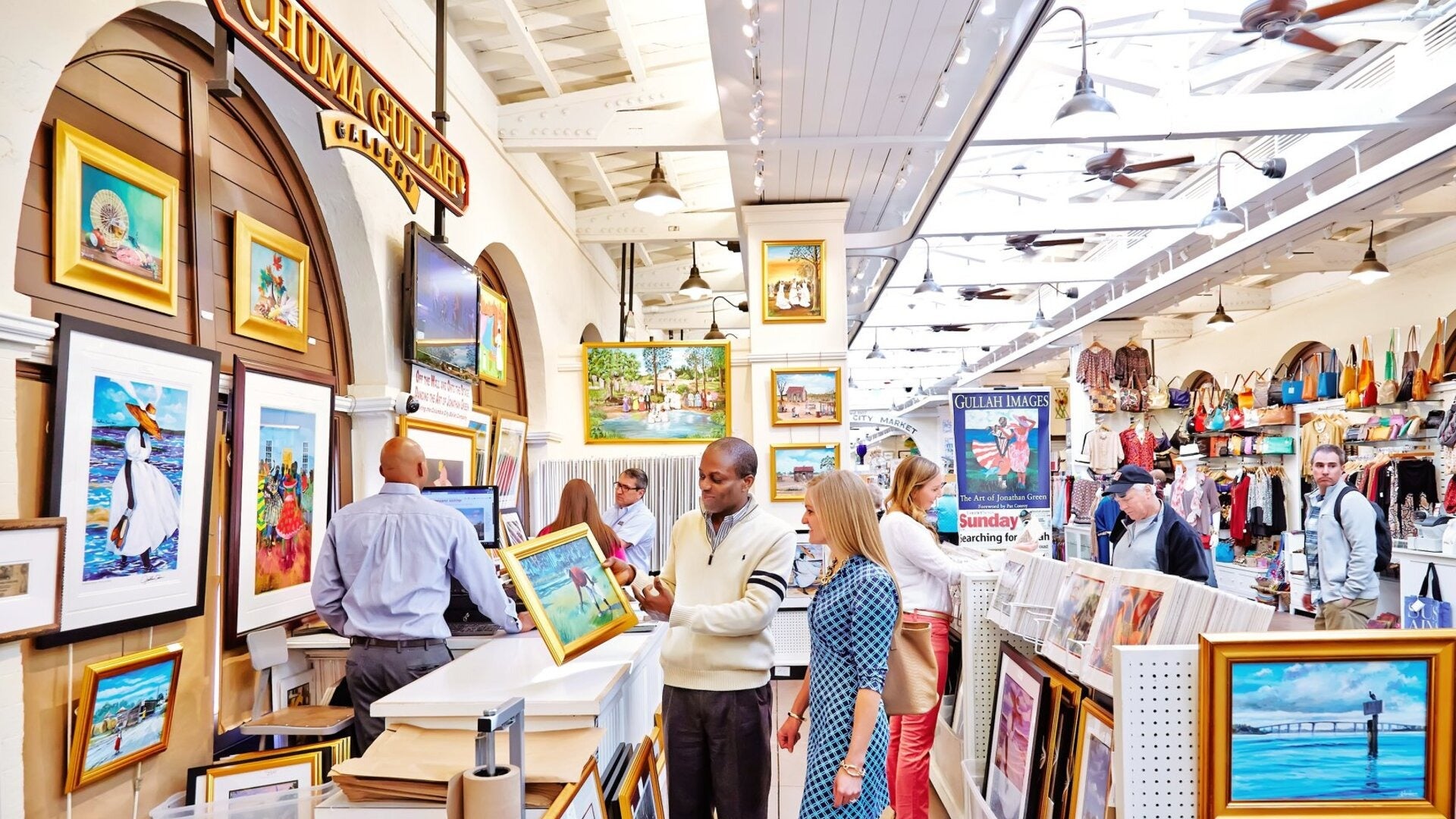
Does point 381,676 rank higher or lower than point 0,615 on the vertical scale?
lower

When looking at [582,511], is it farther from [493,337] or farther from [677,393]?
[677,393]

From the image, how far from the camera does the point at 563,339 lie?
368 inches

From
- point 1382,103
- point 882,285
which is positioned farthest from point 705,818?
point 882,285

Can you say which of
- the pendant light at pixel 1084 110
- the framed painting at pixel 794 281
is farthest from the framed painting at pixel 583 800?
the framed painting at pixel 794 281

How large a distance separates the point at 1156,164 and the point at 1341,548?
3384 mm

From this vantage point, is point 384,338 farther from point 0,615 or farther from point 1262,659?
point 1262,659

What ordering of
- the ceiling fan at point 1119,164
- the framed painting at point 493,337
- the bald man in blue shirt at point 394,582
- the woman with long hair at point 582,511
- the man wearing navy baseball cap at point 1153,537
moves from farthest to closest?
the ceiling fan at point 1119,164
the framed painting at point 493,337
the woman with long hair at point 582,511
the man wearing navy baseball cap at point 1153,537
the bald man in blue shirt at point 394,582

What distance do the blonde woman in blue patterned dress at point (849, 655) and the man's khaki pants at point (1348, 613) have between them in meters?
4.70

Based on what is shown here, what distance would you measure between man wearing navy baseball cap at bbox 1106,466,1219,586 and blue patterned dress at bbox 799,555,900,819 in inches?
114

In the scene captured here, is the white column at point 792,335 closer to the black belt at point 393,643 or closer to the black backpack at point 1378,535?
the black backpack at point 1378,535

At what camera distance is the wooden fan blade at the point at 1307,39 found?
592cm

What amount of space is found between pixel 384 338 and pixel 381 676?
209 cm

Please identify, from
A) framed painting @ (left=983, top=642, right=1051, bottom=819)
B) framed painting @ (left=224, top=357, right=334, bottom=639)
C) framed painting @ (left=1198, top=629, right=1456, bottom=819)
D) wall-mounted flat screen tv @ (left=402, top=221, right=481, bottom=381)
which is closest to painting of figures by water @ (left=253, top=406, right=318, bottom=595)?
framed painting @ (left=224, top=357, right=334, bottom=639)

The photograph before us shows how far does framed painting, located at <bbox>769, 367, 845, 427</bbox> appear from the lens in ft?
27.4
